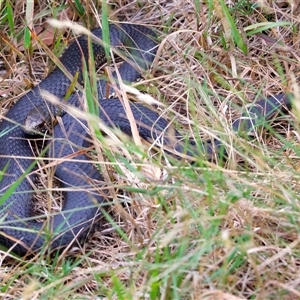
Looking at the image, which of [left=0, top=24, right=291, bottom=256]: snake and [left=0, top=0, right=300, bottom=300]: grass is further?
[left=0, top=24, right=291, bottom=256]: snake

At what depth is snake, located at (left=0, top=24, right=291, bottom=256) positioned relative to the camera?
3.02 metres

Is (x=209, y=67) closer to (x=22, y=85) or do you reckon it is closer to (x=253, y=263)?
(x=22, y=85)

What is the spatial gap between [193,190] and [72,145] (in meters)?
1.04

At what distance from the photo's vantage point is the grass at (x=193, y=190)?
223cm

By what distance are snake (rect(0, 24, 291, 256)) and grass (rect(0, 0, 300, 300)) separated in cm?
9

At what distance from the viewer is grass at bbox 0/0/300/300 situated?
223cm

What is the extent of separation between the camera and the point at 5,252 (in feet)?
9.96

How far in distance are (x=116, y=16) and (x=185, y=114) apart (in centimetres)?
122

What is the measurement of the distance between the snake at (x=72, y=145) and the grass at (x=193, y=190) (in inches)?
3.4

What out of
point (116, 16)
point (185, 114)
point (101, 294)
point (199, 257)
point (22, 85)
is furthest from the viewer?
point (116, 16)

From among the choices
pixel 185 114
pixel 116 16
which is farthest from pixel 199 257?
pixel 116 16

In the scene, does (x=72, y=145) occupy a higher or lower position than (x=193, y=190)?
lower

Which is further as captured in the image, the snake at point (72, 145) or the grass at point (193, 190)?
the snake at point (72, 145)

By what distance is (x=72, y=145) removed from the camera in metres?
3.19
